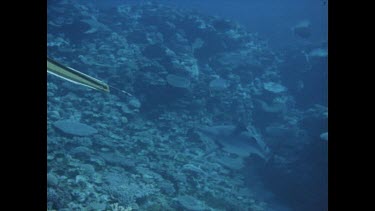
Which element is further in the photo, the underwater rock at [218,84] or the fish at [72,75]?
the underwater rock at [218,84]

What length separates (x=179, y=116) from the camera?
12469mm

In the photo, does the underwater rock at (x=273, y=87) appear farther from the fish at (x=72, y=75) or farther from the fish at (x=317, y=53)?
the fish at (x=72, y=75)

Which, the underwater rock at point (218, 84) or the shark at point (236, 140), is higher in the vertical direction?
the underwater rock at point (218, 84)

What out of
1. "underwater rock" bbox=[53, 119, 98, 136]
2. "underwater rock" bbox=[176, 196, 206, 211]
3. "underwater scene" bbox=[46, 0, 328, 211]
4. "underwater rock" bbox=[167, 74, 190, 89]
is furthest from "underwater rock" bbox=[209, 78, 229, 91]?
Result: "underwater rock" bbox=[176, 196, 206, 211]

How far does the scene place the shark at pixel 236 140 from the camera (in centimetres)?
1139

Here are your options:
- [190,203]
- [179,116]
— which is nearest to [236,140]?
[179,116]

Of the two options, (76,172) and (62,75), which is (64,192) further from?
(62,75)

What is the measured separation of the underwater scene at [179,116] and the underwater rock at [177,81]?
0.04 m

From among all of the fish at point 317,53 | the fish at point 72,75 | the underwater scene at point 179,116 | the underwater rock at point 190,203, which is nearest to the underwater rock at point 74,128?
the underwater scene at point 179,116

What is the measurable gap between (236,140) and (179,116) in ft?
7.84

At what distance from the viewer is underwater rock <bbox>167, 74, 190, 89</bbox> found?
42.4 ft
